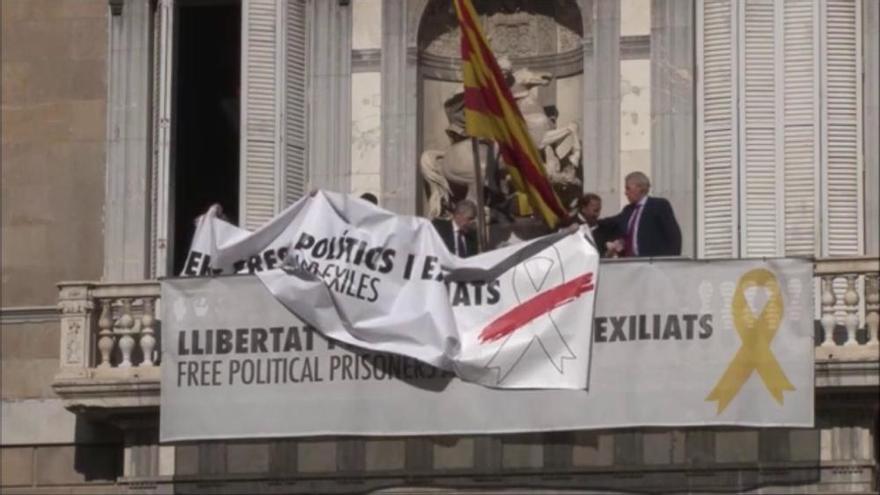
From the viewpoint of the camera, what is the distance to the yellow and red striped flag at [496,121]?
1329 inches

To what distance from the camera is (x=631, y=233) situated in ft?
110

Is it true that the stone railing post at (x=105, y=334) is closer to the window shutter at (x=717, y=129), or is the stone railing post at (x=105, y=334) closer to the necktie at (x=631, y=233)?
the necktie at (x=631, y=233)

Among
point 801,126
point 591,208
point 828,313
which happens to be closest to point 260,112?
point 591,208

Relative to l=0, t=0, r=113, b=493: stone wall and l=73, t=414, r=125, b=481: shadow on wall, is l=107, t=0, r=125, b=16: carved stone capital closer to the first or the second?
l=0, t=0, r=113, b=493: stone wall

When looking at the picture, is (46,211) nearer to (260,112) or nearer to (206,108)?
(206,108)

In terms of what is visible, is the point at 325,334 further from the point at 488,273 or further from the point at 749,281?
the point at 749,281

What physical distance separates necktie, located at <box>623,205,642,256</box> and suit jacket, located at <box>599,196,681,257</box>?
0.03m

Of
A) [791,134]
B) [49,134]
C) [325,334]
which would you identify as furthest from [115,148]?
[791,134]

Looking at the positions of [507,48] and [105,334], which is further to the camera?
[507,48]

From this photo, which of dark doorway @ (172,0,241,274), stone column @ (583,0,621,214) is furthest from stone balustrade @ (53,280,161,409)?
stone column @ (583,0,621,214)

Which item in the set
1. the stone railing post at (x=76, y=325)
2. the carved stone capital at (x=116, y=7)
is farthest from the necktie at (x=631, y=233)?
the carved stone capital at (x=116, y=7)

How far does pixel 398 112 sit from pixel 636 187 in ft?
8.77

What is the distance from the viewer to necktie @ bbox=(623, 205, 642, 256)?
3344 centimetres

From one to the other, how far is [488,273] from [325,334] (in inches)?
58.5
